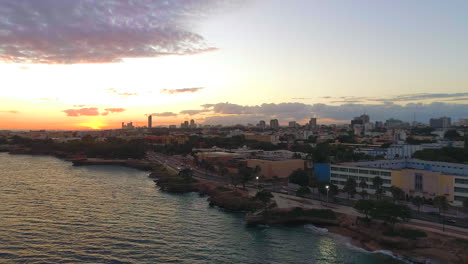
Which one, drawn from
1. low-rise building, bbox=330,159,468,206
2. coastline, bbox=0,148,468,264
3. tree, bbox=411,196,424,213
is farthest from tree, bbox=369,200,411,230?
low-rise building, bbox=330,159,468,206

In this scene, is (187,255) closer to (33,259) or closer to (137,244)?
(137,244)

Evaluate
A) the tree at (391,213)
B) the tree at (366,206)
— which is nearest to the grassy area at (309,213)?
the tree at (366,206)

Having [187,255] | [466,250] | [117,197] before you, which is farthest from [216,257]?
[117,197]

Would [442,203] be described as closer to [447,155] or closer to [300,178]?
[300,178]

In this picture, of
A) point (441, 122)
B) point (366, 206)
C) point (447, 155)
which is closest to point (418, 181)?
point (366, 206)

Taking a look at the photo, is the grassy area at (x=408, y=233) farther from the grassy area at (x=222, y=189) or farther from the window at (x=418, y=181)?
the grassy area at (x=222, y=189)

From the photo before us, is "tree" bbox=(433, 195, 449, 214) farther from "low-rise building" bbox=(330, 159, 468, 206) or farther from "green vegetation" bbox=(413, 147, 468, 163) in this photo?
"green vegetation" bbox=(413, 147, 468, 163)

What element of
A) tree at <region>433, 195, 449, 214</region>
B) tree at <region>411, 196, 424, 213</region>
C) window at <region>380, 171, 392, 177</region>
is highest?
window at <region>380, 171, 392, 177</region>
